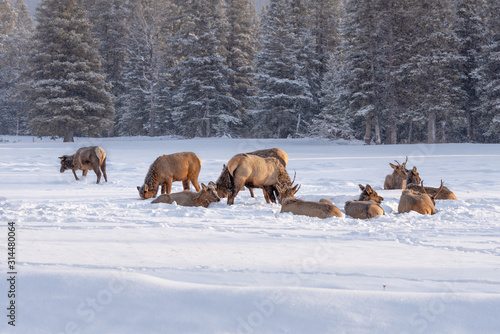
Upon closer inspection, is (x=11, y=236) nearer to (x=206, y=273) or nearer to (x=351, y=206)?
(x=206, y=273)

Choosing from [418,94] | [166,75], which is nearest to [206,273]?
[418,94]

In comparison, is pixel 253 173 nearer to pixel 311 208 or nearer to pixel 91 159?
pixel 311 208

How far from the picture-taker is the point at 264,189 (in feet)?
34.7

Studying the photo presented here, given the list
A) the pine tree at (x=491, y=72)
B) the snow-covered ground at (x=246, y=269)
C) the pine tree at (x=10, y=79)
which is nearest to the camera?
the snow-covered ground at (x=246, y=269)

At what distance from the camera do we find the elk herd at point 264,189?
8.41m

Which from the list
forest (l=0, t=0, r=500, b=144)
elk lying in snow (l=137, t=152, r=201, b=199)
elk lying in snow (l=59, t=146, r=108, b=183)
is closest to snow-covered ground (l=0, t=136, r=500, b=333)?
elk lying in snow (l=137, t=152, r=201, b=199)

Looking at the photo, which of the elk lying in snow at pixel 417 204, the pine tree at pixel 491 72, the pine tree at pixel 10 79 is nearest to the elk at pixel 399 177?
the elk lying in snow at pixel 417 204

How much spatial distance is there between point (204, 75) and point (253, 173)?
3410 cm

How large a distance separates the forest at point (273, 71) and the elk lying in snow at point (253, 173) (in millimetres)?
25164

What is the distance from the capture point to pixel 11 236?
16.2 feet

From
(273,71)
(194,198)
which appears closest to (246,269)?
(194,198)

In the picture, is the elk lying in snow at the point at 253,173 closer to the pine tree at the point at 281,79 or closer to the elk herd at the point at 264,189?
the elk herd at the point at 264,189

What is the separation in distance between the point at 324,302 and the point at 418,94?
34663 mm

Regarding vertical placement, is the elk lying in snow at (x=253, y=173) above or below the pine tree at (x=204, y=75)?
below
